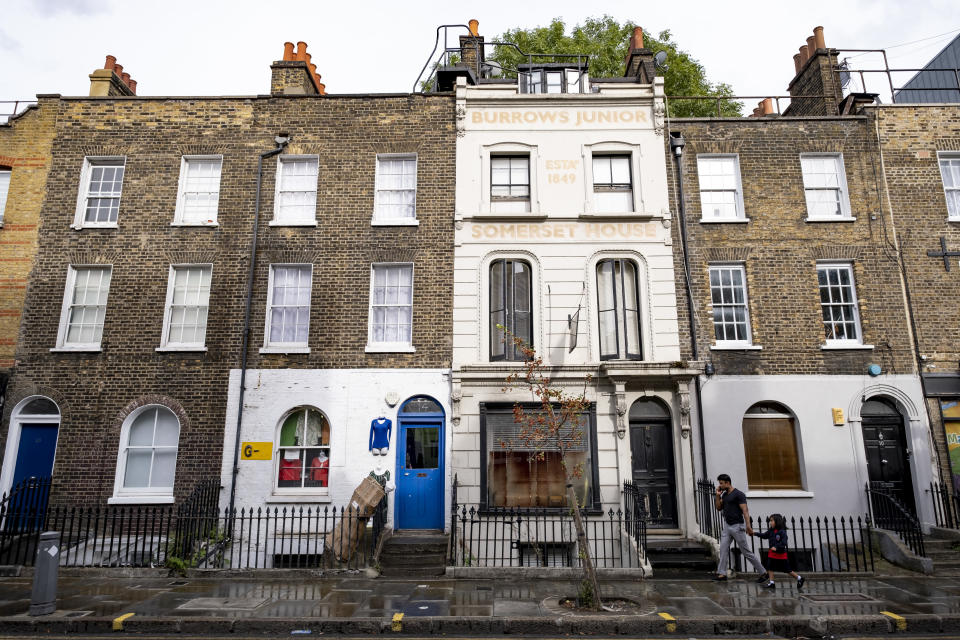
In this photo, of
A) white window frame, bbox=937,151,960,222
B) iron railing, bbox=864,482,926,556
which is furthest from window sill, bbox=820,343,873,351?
white window frame, bbox=937,151,960,222

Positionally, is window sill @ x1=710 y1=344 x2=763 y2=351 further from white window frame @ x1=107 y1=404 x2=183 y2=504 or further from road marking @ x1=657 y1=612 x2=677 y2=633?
white window frame @ x1=107 y1=404 x2=183 y2=504

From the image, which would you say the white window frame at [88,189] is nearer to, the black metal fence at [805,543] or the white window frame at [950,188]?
the black metal fence at [805,543]

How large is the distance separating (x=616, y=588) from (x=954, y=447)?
31.5ft

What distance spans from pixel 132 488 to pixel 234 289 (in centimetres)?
529

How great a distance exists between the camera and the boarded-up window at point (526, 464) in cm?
1327

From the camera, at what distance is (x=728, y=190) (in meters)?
15.0

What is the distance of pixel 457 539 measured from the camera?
11.4 metres

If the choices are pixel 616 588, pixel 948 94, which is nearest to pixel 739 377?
pixel 616 588

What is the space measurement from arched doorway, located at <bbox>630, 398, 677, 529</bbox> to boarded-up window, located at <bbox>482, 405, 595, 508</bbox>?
3.78 feet

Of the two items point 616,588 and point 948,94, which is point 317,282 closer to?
point 616,588

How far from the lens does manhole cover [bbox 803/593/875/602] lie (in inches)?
364

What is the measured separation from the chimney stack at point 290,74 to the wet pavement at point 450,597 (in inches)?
485

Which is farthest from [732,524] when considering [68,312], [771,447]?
[68,312]

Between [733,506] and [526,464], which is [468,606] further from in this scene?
[733,506]
